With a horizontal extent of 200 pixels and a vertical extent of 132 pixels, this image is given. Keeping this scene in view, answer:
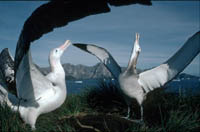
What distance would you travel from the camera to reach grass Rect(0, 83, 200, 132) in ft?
8.61

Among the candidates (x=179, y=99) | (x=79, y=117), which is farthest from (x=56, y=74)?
(x=179, y=99)

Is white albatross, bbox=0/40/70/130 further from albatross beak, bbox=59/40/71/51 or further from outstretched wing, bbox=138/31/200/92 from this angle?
outstretched wing, bbox=138/31/200/92

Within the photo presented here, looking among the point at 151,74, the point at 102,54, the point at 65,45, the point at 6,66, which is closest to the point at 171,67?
the point at 151,74

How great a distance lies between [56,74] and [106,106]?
5.25ft

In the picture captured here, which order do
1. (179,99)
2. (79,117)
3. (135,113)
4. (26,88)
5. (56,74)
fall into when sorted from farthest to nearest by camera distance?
1. (179,99)
2. (135,113)
3. (56,74)
4. (26,88)
5. (79,117)

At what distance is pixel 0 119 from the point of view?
2910 mm

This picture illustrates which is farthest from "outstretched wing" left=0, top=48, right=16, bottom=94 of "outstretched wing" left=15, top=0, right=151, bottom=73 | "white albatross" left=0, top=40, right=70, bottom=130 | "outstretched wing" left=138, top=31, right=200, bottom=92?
"outstretched wing" left=138, top=31, right=200, bottom=92

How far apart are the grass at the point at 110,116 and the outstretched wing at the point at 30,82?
1.18 feet

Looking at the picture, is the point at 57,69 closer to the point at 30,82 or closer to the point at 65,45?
the point at 30,82

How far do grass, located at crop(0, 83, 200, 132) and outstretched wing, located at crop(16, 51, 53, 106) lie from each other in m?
0.36

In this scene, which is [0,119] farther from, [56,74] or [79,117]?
[79,117]

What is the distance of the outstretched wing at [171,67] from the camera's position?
10.8 ft

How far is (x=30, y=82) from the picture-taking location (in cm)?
281

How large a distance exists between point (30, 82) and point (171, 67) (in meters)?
2.32
